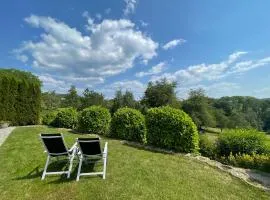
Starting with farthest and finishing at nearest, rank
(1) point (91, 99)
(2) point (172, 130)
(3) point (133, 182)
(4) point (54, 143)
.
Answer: (1) point (91, 99) < (2) point (172, 130) < (4) point (54, 143) < (3) point (133, 182)

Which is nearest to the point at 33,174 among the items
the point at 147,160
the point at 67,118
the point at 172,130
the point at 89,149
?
the point at 89,149

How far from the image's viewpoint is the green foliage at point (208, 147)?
843cm

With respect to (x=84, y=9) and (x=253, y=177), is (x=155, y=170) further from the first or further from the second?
(x=84, y=9)

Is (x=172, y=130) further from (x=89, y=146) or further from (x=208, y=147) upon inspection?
(x=89, y=146)

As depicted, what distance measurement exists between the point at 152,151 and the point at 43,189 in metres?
4.11

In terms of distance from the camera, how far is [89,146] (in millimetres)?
5219

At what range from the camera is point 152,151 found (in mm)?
7930

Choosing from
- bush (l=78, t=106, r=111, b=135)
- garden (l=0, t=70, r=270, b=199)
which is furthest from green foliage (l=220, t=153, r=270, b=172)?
bush (l=78, t=106, r=111, b=135)

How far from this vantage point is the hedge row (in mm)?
7991

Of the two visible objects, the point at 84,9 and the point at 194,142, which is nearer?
the point at 194,142

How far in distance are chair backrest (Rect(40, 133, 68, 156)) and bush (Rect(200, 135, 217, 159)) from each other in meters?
5.35

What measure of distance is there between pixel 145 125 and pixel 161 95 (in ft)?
83.8

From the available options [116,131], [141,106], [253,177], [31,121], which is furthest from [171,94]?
[253,177]

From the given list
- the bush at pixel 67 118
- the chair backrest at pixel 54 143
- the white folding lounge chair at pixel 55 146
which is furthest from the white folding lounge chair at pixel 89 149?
the bush at pixel 67 118
